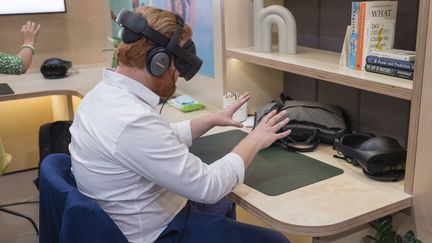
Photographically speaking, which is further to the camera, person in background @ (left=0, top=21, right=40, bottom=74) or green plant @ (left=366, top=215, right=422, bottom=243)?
person in background @ (left=0, top=21, right=40, bottom=74)

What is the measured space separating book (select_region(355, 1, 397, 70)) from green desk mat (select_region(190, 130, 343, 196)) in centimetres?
38

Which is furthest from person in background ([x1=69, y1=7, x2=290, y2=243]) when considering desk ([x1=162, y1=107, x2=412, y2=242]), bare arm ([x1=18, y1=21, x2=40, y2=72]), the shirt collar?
bare arm ([x1=18, y1=21, x2=40, y2=72])

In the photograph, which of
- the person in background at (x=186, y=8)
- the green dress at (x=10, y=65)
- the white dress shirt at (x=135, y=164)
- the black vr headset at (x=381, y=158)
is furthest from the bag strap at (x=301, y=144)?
the green dress at (x=10, y=65)

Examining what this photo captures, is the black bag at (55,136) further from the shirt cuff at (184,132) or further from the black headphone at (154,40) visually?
the black headphone at (154,40)

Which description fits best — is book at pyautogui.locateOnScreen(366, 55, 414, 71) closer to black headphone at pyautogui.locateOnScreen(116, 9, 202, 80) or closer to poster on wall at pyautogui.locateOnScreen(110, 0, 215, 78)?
black headphone at pyautogui.locateOnScreen(116, 9, 202, 80)

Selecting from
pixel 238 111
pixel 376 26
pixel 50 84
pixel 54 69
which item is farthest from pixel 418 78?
pixel 54 69

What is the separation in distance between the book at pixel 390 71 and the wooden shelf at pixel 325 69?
0.05 ft

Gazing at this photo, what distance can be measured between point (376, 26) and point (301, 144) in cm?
51

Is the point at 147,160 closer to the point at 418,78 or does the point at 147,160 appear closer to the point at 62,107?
the point at 418,78

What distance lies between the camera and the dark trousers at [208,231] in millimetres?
1433

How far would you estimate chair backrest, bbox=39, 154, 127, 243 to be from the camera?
1.26 meters

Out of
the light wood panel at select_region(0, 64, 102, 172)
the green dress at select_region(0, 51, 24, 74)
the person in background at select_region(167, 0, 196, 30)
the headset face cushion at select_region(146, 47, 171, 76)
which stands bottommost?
the light wood panel at select_region(0, 64, 102, 172)

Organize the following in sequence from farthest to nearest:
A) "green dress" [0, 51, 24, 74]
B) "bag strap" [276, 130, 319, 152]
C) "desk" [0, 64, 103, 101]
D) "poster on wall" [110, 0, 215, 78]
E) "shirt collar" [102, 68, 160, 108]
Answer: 1. "desk" [0, 64, 103, 101]
2. "green dress" [0, 51, 24, 74]
3. "poster on wall" [110, 0, 215, 78]
4. "bag strap" [276, 130, 319, 152]
5. "shirt collar" [102, 68, 160, 108]

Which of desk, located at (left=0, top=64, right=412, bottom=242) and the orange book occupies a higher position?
the orange book
